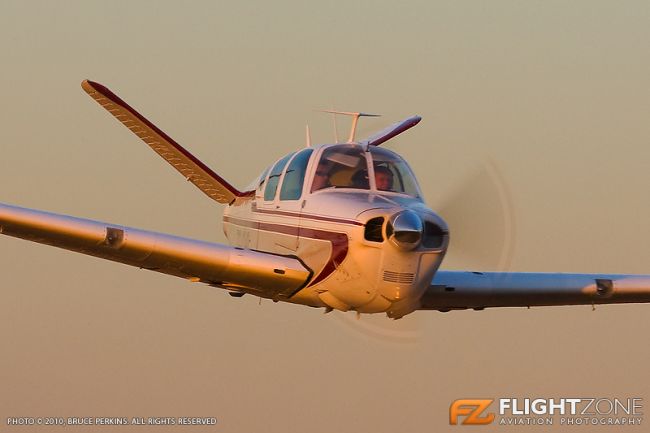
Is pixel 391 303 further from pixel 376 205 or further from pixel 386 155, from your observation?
pixel 386 155

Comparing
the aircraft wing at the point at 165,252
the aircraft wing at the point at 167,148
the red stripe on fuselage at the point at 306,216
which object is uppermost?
the aircraft wing at the point at 167,148

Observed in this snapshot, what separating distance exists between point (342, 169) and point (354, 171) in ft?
0.80

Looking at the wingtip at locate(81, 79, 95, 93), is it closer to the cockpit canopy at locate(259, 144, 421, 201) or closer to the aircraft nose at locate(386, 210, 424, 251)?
the cockpit canopy at locate(259, 144, 421, 201)

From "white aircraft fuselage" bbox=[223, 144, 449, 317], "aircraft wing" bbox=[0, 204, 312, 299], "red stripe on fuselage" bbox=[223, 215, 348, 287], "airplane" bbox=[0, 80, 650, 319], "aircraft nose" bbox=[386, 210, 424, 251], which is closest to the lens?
"aircraft nose" bbox=[386, 210, 424, 251]

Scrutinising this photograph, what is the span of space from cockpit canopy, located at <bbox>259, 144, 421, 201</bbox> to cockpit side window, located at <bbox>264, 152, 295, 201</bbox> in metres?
0.89

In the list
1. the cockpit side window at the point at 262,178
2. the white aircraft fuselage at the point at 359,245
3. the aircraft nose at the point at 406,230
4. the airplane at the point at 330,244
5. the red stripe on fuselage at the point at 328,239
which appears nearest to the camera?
the aircraft nose at the point at 406,230

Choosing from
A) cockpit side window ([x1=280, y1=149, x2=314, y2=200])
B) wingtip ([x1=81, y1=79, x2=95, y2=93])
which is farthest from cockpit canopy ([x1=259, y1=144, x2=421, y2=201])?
wingtip ([x1=81, y1=79, x2=95, y2=93])

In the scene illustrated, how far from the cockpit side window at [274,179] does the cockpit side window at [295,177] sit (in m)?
0.42

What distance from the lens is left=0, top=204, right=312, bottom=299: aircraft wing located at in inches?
840

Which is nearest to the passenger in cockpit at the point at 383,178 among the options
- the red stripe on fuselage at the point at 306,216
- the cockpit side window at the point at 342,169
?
the cockpit side window at the point at 342,169

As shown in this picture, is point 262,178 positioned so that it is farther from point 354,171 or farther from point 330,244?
point 330,244

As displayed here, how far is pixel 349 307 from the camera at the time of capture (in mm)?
21562

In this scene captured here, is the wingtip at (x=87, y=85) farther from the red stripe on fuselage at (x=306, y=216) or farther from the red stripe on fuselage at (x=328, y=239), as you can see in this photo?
the red stripe on fuselage at (x=328, y=239)

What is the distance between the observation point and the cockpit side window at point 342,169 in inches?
866
